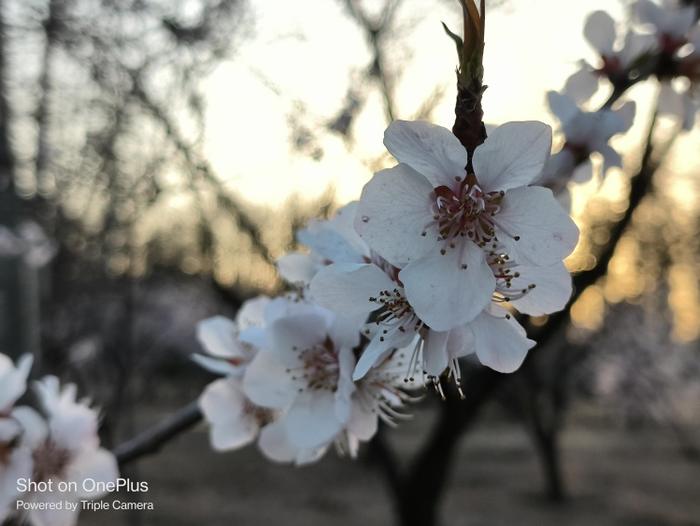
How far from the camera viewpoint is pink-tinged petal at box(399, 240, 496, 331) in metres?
0.44

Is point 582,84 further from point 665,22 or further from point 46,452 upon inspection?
point 46,452

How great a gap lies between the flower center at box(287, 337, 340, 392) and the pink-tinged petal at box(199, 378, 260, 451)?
171mm

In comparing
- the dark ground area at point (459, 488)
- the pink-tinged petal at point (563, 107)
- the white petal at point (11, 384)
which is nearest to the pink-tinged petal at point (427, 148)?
the pink-tinged petal at point (563, 107)

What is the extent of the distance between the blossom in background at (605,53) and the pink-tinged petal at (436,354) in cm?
45

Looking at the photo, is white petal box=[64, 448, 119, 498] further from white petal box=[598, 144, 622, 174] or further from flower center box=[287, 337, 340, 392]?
white petal box=[598, 144, 622, 174]

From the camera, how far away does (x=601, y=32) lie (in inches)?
32.9

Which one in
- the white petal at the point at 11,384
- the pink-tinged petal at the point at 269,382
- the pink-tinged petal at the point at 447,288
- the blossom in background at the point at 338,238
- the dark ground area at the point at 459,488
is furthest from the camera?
the dark ground area at the point at 459,488

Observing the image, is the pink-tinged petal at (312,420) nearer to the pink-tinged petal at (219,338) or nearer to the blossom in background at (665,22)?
the pink-tinged petal at (219,338)

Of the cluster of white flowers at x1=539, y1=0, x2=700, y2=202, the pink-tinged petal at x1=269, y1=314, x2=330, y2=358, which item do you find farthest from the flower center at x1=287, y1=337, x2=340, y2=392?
the cluster of white flowers at x1=539, y1=0, x2=700, y2=202

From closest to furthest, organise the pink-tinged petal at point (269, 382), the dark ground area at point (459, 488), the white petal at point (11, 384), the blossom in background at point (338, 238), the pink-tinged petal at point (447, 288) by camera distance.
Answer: the pink-tinged petal at point (447, 288), the blossom in background at point (338, 238), the pink-tinged petal at point (269, 382), the white petal at point (11, 384), the dark ground area at point (459, 488)

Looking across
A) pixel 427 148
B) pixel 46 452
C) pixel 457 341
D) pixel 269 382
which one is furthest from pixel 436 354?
pixel 46 452

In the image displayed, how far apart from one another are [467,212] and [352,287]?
100mm

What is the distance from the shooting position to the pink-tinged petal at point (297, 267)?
726mm

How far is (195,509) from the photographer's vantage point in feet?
21.5
